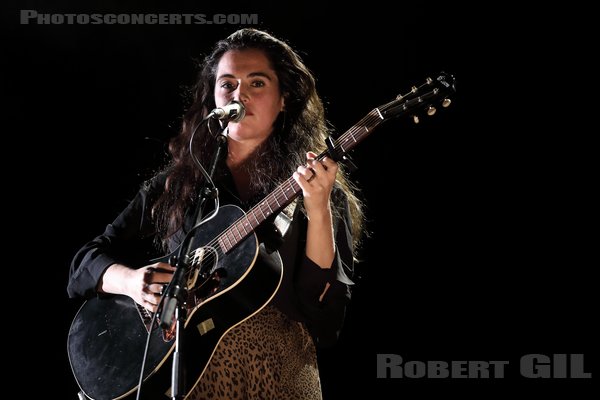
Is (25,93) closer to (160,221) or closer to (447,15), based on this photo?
(160,221)

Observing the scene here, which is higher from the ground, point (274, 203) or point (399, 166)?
point (399, 166)

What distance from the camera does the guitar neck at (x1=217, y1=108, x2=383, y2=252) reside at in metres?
2.08

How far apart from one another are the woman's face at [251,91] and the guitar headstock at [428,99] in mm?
690

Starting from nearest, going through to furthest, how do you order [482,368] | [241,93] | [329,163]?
[329,163] → [241,93] → [482,368]

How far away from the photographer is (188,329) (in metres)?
2.00

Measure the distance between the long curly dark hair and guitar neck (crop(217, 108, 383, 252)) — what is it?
0.25 m

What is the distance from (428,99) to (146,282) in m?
1.18

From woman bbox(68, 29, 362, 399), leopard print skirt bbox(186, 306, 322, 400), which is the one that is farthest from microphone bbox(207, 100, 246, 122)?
leopard print skirt bbox(186, 306, 322, 400)

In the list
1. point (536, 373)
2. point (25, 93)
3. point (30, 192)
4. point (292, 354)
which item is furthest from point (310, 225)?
point (25, 93)

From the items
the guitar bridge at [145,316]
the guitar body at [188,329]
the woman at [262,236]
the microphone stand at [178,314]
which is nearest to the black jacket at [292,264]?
the woman at [262,236]

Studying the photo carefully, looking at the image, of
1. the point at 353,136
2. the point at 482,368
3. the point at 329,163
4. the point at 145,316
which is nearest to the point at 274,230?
the point at 329,163

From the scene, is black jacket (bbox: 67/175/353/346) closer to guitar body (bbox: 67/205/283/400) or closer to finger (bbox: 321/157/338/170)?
guitar body (bbox: 67/205/283/400)

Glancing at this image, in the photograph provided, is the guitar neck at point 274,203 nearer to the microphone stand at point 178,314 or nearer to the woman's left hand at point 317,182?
the woman's left hand at point 317,182

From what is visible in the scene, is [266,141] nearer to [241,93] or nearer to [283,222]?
[241,93]
